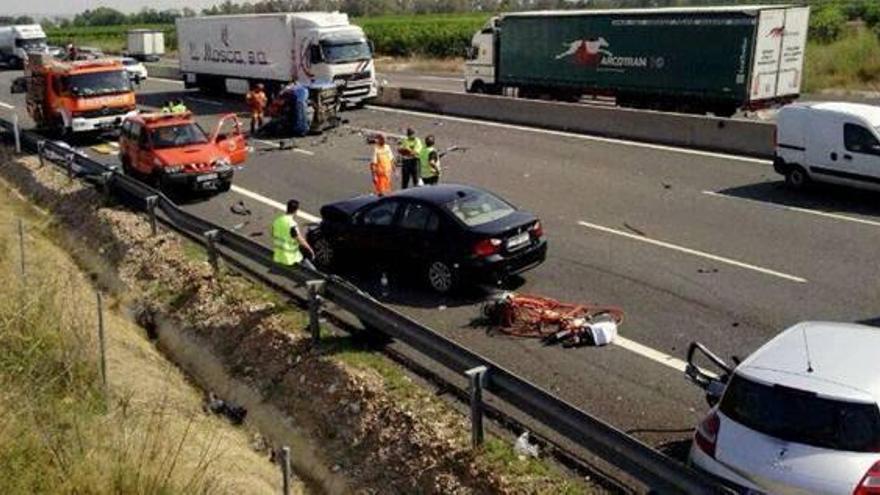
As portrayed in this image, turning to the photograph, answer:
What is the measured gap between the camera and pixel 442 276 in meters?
12.7

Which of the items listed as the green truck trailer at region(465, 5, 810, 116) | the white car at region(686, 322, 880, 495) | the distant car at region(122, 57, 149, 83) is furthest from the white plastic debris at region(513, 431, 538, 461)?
the distant car at region(122, 57, 149, 83)

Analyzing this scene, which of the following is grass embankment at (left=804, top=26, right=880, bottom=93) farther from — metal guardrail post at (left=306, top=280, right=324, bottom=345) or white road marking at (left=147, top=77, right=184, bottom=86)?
white road marking at (left=147, top=77, right=184, bottom=86)

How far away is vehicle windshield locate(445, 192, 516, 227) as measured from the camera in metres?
12.6

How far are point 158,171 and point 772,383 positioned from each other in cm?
1611

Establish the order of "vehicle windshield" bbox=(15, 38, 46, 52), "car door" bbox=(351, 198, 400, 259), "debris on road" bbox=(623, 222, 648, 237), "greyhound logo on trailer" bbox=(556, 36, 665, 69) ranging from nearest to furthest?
"car door" bbox=(351, 198, 400, 259), "debris on road" bbox=(623, 222, 648, 237), "greyhound logo on trailer" bbox=(556, 36, 665, 69), "vehicle windshield" bbox=(15, 38, 46, 52)

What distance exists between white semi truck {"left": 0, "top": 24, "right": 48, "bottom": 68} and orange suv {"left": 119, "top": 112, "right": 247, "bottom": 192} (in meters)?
46.8

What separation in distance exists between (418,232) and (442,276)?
0.73m

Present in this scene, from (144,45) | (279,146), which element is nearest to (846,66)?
(279,146)

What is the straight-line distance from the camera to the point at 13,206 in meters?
21.4

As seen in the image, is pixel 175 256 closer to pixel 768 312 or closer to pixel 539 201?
pixel 539 201

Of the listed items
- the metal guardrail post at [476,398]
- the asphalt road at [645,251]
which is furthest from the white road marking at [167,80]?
the metal guardrail post at [476,398]

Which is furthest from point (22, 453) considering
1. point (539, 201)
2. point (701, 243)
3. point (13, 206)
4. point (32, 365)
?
point (13, 206)

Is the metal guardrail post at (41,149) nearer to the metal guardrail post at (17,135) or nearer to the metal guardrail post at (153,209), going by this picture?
the metal guardrail post at (17,135)

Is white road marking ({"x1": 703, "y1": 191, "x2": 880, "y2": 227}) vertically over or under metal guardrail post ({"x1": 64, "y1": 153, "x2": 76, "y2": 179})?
over
